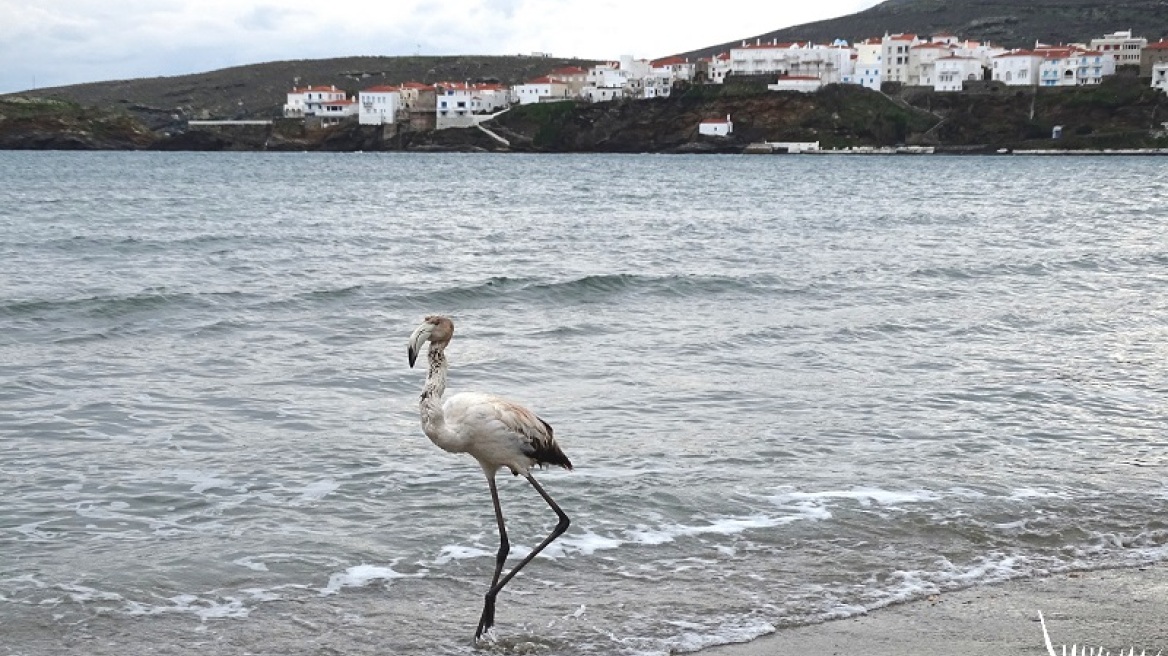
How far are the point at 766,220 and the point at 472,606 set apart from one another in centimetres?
3959

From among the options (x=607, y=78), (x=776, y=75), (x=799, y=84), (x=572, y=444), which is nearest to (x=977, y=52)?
(x=776, y=75)

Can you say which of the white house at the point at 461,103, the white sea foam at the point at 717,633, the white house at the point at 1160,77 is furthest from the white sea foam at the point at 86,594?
the white house at the point at 1160,77

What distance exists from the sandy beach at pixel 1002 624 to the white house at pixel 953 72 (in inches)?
6211

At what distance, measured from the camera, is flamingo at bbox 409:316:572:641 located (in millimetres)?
6758

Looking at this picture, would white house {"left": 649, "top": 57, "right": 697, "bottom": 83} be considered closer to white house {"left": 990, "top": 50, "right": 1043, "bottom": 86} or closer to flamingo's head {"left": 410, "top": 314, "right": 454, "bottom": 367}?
white house {"left": 990, "top": 50, "right": 1043, "bottom": 86}

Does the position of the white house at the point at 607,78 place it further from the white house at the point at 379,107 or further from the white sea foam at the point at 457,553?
the white sea foam at the point at 457,553

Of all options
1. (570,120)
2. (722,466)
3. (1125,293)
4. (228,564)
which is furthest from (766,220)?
(570,120)

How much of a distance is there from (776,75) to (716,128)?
70.2 ft

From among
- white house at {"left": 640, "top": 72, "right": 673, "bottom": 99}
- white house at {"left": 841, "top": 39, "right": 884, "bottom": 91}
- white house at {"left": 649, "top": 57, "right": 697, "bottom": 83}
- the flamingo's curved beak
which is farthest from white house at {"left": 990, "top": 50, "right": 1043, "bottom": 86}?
the flamingo's curved beak

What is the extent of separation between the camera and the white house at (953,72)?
516 feet

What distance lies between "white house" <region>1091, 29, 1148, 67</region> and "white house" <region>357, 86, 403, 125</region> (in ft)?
295

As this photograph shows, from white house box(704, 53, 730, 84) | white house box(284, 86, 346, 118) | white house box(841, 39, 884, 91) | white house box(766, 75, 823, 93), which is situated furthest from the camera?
white house box(284, 86, 346, 118)

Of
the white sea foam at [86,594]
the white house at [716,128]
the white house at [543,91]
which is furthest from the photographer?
the white house at [543,91]

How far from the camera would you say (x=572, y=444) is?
36.9ft
